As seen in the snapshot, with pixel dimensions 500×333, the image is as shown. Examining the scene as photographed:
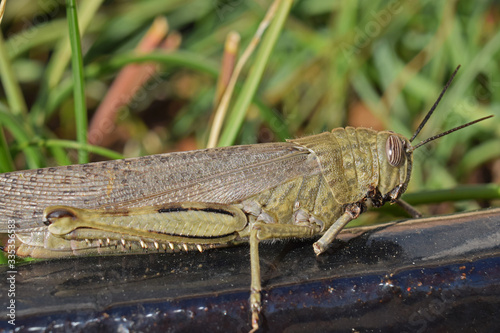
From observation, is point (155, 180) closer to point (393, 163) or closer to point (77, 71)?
point (77, 71)

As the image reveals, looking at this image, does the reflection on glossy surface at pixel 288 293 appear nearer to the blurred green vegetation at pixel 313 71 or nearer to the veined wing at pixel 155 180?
the veined wing at pixel 155 180

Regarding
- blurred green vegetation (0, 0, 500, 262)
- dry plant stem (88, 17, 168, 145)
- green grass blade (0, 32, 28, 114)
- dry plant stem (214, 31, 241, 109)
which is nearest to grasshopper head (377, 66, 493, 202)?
dry plant stem (214, 31, 241, 109)

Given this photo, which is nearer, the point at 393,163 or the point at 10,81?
the point at 393,163

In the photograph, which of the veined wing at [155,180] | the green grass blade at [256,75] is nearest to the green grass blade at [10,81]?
the veined wing at [155,180]

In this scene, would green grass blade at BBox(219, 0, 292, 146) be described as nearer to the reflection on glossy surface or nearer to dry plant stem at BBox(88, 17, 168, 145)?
the reflection on glossy surface

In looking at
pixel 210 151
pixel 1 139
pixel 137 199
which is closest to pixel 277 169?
pixel 210 151

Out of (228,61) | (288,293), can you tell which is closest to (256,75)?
(228,61)
